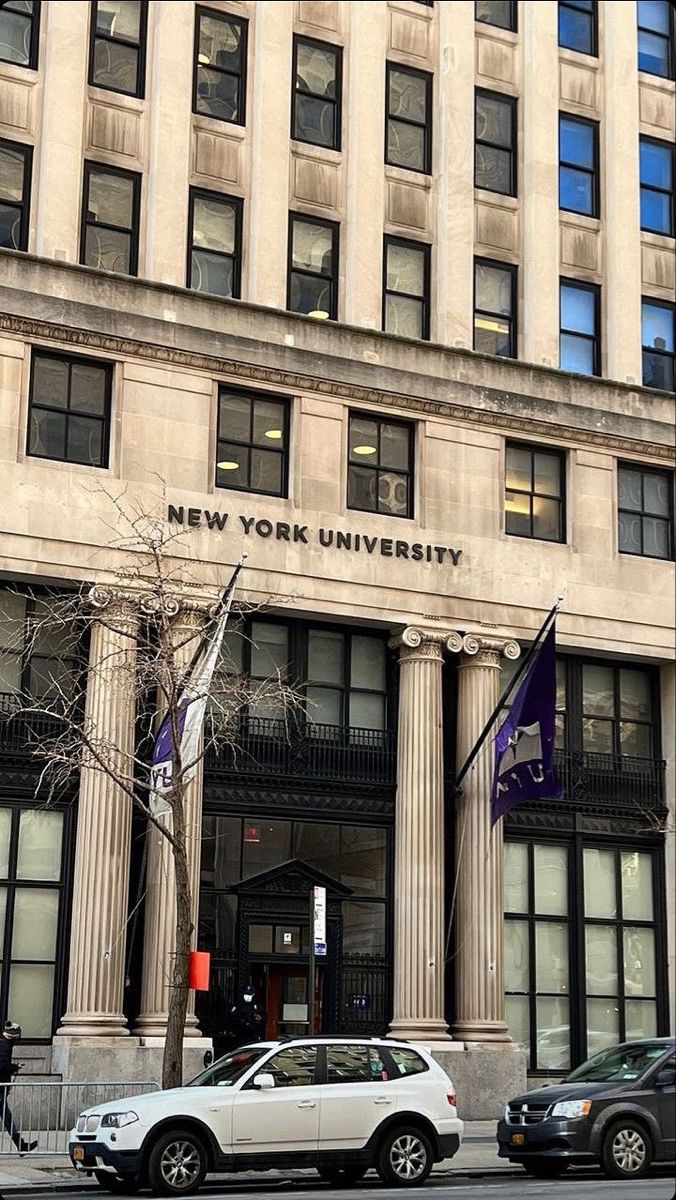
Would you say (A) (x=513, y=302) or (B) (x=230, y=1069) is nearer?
(B) (x=230, y=1069)

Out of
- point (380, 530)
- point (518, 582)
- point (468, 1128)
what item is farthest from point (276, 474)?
point (468, 1128)

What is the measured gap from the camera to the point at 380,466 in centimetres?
3497

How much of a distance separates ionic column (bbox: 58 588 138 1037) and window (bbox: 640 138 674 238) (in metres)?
16.8

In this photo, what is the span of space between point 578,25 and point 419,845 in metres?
19.6

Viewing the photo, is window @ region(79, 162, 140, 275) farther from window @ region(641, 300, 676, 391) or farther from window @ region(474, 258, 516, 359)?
window @ region(641, 300, 676, 391)

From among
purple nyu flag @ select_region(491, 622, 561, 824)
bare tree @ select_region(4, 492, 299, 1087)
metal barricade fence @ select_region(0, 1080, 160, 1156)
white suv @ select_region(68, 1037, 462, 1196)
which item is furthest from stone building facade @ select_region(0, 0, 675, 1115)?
white suv @ select_region(68, 1037, 462, 1196)

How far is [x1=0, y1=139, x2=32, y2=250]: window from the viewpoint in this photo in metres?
32.1

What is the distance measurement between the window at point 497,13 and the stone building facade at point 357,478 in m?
0.07

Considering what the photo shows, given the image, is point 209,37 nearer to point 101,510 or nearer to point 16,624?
point 101,510

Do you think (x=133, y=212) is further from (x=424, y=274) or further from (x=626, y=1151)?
(x=626, y=1151)

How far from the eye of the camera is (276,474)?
3388 cm

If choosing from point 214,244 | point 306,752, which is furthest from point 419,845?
point 214,244

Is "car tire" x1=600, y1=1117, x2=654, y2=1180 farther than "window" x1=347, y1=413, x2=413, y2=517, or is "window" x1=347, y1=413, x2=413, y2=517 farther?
"window" x1=347, y1=413, x2=413, y2=517

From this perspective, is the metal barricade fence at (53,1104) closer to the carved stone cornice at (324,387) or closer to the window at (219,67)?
the carved stone cornice at (324,387)
